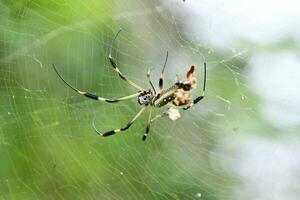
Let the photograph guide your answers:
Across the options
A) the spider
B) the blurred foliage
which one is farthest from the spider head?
the blurred foliage

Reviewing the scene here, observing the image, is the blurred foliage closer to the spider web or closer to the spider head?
the spider web

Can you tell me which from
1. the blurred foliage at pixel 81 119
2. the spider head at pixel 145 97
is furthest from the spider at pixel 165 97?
the blurred foliage at pixel 81 119

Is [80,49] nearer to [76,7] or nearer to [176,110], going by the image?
[76,7]

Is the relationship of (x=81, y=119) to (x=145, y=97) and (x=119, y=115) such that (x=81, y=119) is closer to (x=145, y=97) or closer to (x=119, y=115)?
(x=119, y=115)

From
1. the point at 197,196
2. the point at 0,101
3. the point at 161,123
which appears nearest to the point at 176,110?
the point at 161,123

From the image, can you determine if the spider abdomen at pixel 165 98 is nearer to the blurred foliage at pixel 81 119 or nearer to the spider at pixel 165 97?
the spider at pixel 165 97

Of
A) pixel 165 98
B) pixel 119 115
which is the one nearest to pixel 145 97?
pixel 165 98

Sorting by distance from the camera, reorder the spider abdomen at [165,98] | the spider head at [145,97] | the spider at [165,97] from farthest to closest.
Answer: the spider head at [145,97] < the spider abdomen at [165,98] < the spider at [165,97]
